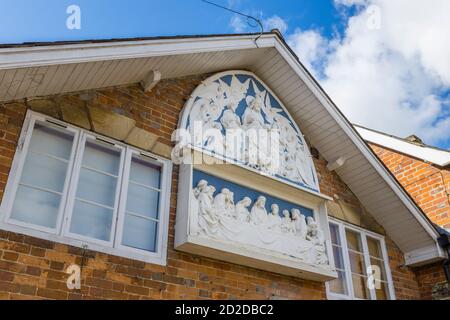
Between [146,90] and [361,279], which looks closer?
[146,90]

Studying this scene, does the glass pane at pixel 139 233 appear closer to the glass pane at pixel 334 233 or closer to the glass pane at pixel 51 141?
the glass pane at pixel 51 141

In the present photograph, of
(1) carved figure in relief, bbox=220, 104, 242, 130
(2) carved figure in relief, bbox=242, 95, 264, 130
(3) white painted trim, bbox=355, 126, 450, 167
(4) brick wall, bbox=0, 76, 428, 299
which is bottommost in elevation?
(4) brick wall, bbox=0, 76, 428, 299

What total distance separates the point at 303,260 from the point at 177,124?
2665 millimetres

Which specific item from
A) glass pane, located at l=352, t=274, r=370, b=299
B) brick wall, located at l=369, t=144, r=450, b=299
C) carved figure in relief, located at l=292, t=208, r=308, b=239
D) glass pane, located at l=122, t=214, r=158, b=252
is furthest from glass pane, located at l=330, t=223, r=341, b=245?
glass pane, located at l=122, t=214, r=158, b=252

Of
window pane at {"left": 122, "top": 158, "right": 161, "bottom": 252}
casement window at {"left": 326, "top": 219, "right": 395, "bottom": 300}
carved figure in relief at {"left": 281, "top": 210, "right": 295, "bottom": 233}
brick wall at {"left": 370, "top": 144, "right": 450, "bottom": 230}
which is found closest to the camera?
window pane at {"left": 122, "top": 158, "right": 161, "bottom": 252}

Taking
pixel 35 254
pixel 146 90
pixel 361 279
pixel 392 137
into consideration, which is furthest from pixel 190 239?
pixel 392 137

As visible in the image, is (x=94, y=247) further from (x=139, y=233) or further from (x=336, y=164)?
(x=336, y=164)

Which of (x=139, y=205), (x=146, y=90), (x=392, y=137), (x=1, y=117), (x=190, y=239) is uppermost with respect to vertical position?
(x=392, y=137)

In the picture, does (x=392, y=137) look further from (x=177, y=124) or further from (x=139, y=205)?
(x=139, y=205)

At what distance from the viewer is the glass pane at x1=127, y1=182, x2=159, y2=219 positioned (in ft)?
19.7

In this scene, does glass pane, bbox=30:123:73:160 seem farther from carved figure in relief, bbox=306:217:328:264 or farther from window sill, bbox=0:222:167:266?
carved figure in relief, bbox=306:217:328:264

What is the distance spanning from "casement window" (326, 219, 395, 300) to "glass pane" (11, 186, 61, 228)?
14.1 ft

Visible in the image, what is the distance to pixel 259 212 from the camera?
686cm
